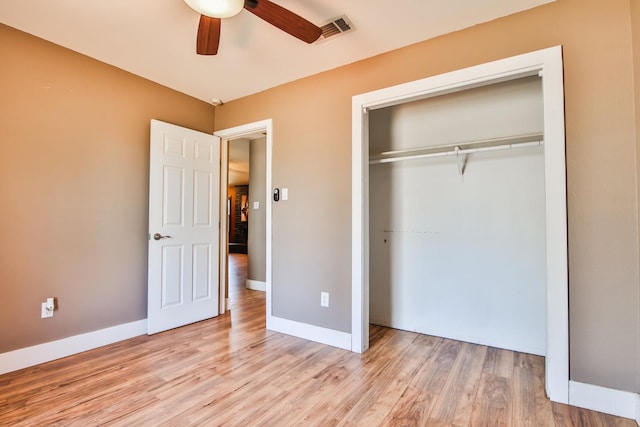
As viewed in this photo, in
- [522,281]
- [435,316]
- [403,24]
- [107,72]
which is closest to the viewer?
[403,24]

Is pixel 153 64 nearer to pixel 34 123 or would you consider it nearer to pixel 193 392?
pixel 34 123

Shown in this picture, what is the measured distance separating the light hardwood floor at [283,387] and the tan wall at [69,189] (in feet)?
1.30

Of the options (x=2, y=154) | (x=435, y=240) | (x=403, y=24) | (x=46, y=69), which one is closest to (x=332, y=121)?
(x=403, y=24)

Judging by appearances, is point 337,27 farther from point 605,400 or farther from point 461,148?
point 605,400

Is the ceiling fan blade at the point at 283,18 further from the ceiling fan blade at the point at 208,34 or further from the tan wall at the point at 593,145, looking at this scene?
the tan wall at the point at 593,145

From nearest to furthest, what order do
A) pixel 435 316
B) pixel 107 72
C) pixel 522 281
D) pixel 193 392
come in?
pixel 193 392, pixel 522 281, pixel 107 72, pixel 435 316

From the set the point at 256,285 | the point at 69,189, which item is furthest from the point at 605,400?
the point at 256,285

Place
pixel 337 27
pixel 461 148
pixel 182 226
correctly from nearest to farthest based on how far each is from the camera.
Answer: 1. pixel 337 27
2. pixel 461 148
3. pixel 182 226

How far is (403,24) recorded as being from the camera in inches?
84.7

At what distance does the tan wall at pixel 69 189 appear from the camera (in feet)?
7.32

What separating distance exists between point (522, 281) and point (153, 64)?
11.8ft

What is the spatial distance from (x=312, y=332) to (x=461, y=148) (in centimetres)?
209

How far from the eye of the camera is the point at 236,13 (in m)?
1.75

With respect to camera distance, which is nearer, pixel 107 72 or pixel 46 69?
pixel 46 69
